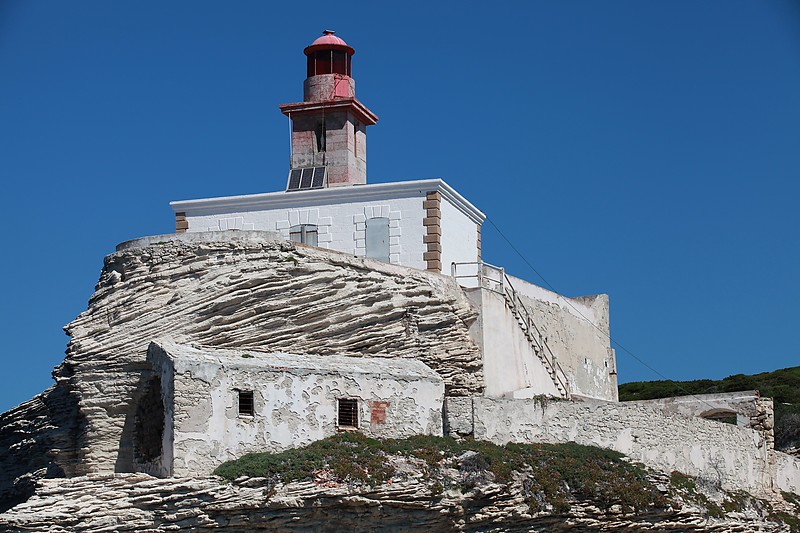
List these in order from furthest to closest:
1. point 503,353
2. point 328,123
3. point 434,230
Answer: point 328,123 → point 503,353 → point 434,230

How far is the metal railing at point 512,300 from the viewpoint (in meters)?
38.8

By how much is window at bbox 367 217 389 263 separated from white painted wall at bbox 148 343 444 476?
4.30 metres

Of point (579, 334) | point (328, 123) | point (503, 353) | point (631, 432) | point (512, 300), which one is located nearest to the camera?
point (631, 432)

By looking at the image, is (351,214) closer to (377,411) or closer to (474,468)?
(377,411)

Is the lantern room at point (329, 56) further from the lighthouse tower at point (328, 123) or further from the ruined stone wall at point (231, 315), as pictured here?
the ruined stone wall at point (231, 315)

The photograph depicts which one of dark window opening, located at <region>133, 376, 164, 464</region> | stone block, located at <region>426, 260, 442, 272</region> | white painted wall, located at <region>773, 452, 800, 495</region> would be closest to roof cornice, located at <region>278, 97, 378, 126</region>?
stone block, located at <region>426, 260, 442, 272</region>

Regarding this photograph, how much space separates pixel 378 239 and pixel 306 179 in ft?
14.9

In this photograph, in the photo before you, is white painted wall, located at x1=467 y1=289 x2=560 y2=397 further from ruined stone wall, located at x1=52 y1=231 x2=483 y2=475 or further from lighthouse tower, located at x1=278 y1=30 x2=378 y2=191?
lighthouse tower, located at x1=278 y1=30 x2=378 y2=191

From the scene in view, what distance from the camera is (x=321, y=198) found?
38.8 meters

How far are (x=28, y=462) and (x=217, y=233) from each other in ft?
28.6

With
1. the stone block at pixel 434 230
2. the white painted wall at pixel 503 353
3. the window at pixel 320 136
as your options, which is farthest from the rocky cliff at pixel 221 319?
the window at pixel 320 136

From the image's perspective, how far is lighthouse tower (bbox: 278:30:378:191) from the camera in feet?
137

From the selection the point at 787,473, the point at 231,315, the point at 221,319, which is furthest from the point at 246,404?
the point at 787,473

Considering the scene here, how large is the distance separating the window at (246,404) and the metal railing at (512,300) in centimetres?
858
